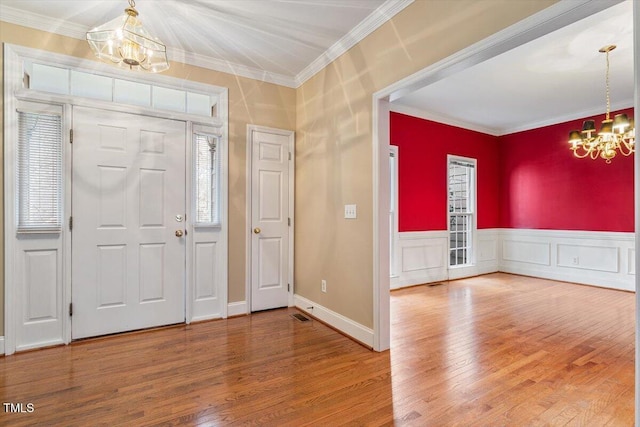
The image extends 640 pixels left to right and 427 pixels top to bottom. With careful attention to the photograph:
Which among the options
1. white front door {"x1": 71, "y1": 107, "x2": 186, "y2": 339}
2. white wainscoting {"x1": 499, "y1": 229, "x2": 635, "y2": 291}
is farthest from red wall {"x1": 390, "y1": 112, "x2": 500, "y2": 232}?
white front door {"x1": 71, "y1": 107, "x2": 186, "y2": 339}

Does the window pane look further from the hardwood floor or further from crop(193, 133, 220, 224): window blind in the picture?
crop(193, 133, 220, 224): window blind

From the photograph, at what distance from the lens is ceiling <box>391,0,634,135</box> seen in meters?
2.93

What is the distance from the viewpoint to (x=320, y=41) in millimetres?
3047

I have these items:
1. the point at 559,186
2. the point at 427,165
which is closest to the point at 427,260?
the point at 427,165

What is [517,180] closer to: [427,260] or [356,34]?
[427,260]

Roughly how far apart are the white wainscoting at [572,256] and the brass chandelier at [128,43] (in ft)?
20.8

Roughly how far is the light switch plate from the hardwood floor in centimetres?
113

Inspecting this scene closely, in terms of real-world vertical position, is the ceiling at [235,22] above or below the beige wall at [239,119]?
above

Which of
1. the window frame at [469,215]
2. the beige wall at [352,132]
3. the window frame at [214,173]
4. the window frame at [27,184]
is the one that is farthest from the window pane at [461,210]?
the window frame at [27,184]

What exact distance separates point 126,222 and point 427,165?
440cm

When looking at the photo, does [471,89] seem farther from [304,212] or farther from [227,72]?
[227,72]

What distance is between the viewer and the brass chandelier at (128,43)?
199 centimetres

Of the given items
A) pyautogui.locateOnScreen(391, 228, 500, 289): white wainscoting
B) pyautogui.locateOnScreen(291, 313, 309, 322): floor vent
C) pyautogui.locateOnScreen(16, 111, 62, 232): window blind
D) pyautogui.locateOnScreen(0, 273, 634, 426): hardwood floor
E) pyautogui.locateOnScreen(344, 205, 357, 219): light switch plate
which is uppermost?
pyautogui.locateOnScreen(16, 111, 62, 232): window blind

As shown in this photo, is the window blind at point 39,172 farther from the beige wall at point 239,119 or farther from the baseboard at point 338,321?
the baseboard at point 338,321
